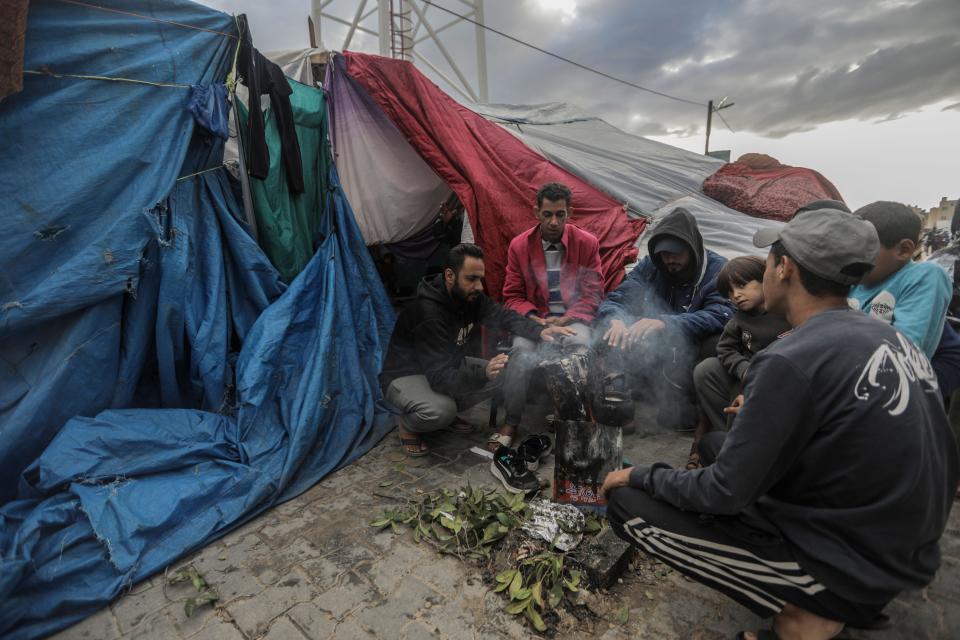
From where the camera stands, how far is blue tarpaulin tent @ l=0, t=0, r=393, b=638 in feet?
7.60

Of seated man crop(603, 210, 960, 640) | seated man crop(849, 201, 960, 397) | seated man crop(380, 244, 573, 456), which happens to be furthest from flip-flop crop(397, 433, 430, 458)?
seated man crop(849, 201, 960, 397)

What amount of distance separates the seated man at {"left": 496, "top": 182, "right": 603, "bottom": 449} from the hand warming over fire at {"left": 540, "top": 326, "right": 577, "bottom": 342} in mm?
343

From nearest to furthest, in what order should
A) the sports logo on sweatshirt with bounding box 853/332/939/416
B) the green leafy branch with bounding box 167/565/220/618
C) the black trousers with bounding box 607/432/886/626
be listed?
the sports logo on sweatshirt with bounding box 853/332/939/416
the black trousers with bounding box 607/432/886/626
the green leafy branch with bounding box 167/565/220/618

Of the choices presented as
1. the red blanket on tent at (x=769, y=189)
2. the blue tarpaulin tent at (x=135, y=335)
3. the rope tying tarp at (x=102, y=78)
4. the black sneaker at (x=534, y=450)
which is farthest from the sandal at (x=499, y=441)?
the red blanket on tent at (x=769, y=189)

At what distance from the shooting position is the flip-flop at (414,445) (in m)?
3.37

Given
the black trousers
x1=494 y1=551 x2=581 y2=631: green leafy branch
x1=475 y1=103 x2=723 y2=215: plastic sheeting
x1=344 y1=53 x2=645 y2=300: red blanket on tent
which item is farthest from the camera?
x1=475 y1=103 x2=723 y2=215: plastic sheeting

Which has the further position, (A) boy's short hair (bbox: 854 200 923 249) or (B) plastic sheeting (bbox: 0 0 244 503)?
(B) plastic sheeting (bbox: 0 0 244 503)

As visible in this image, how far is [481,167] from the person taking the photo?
443 cm

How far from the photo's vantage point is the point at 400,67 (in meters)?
4.21

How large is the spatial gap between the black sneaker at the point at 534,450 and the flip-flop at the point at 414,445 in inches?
29.2

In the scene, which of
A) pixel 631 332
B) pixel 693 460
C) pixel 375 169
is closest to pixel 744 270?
pixel 631 332

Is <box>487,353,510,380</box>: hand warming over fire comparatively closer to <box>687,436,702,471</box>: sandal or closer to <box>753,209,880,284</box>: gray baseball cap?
<box>687,436,702,471</box>: sandal

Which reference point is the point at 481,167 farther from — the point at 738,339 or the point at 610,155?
the point at 738,339

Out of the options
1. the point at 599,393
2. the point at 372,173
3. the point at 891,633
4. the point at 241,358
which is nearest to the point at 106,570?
the point at 241,358
